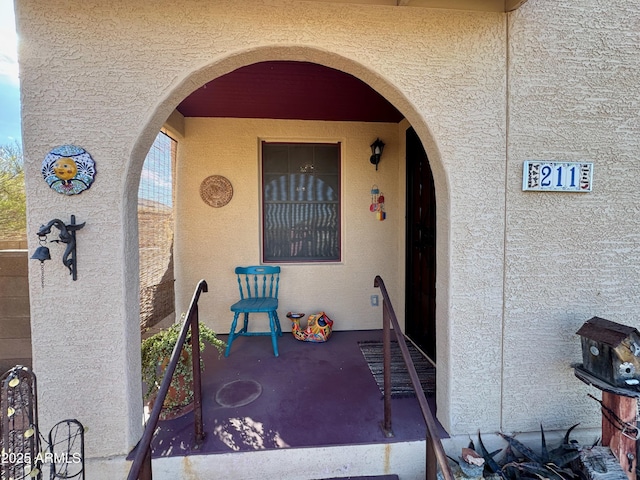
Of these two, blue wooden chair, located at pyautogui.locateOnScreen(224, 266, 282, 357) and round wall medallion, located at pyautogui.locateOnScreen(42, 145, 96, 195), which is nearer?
round wall medallion, located at pyautogui.locateOnScreen(42, 145, 96, 195)

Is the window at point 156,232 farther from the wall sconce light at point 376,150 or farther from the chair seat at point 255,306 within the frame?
the wall sconce light at point 376,150

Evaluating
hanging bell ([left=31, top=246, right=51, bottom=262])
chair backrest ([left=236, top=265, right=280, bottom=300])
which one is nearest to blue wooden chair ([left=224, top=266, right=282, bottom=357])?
chair backrest ([left=236, top=265, right=280, bottom=300])

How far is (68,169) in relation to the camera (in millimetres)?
1461

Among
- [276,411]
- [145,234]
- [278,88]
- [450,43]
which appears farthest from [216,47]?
[276,411]

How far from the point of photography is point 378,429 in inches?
67.4

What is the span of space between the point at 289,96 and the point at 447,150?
1.63m

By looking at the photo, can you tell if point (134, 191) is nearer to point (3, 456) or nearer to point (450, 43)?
point (3, 456)

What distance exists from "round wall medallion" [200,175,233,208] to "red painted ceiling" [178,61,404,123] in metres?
0.68

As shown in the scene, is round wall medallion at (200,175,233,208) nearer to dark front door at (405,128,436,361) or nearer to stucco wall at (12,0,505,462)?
stucco wall at (12,0,505,462)

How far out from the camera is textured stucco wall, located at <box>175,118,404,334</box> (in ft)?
10.2

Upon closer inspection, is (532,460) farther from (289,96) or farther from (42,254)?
(289,96)

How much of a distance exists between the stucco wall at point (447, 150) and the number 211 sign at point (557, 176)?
52 mm

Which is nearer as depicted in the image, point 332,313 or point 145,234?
point 145,234

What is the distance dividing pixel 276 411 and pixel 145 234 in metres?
2.09
